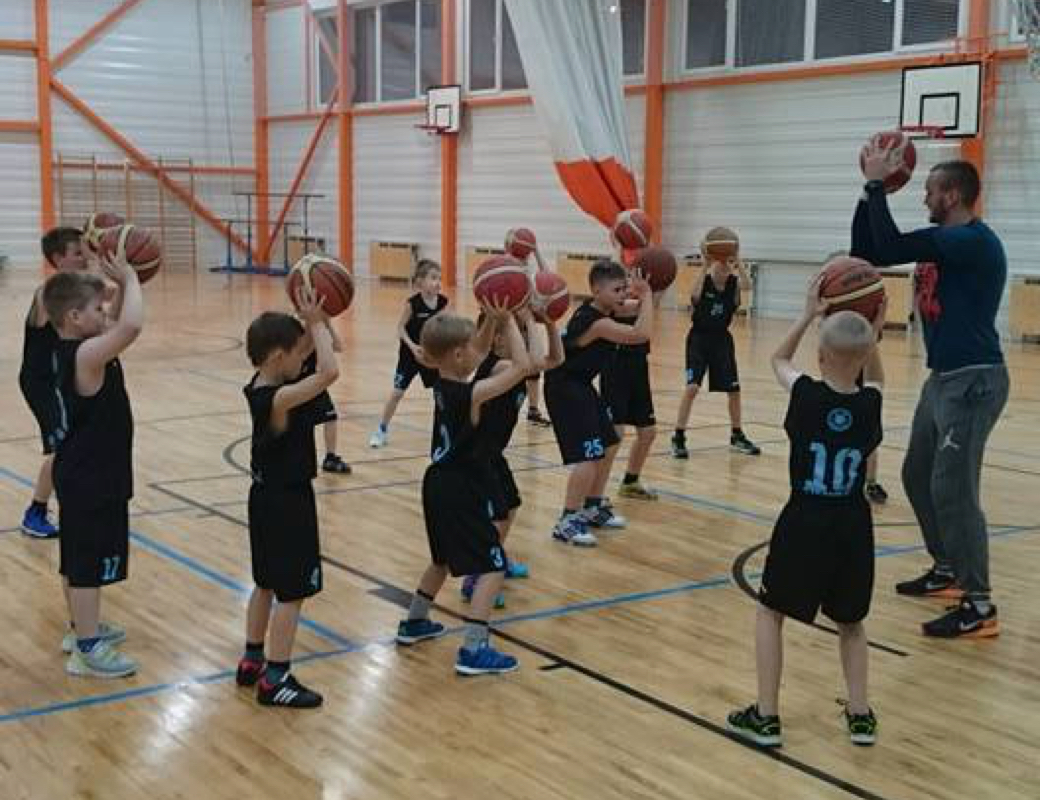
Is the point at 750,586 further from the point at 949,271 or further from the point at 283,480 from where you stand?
the point at 283,480

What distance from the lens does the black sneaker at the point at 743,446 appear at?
8734 mm

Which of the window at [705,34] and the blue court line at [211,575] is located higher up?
the window at [705,34]

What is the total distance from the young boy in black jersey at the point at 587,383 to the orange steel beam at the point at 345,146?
20916 mm

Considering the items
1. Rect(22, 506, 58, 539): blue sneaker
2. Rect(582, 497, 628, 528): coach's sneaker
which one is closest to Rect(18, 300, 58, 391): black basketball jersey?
Rect(22, 506, 58, 539): blue sneaker

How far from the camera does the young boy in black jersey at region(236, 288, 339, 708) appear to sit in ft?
13.3

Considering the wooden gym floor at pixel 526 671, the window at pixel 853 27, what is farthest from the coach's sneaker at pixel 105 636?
the window at pixel 853 27

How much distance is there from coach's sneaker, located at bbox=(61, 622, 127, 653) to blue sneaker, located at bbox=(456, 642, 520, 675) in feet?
4.20

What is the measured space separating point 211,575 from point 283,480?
5.75 ft

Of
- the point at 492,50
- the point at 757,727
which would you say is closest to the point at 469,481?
the point at 757,727

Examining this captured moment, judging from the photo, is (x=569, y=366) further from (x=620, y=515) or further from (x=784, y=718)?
(x=784, y=718)

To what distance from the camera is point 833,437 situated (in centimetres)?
379

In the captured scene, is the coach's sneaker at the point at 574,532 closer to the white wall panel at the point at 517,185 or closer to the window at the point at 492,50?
the white wall panel at the point at 517,185

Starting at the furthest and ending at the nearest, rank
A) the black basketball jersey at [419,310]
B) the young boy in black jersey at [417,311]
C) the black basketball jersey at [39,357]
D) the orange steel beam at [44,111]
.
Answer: the orange steel beam at [44,111]
the black basketball jersey at [419,310]
the young boy in black jersey at [417,311]
the black basketball jersey at [39,357]

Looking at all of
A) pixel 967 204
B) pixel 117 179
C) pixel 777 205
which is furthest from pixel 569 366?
pixel 117 179
